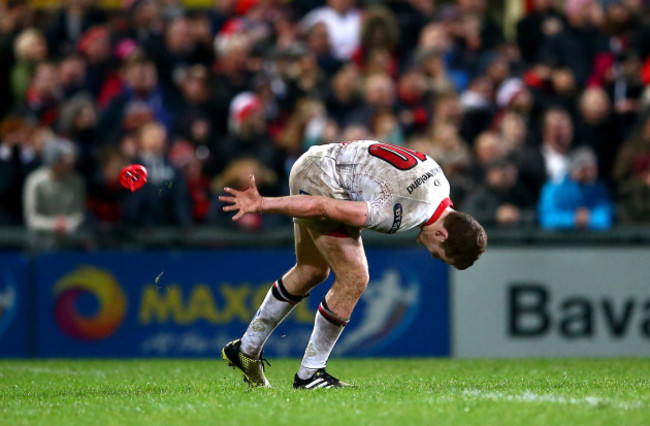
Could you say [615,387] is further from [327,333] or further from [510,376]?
[327,333]

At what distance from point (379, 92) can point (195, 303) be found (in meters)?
3.74

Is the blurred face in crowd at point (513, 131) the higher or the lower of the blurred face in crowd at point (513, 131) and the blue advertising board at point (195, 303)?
the higher

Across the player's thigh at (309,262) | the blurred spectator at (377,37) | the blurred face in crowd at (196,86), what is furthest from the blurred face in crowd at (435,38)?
the player's thigh at (309,262)

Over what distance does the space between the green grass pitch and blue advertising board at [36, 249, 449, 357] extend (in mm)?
2131

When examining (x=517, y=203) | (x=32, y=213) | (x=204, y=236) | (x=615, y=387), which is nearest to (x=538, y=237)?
(x=517, y=203)

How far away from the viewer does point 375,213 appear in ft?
23.7

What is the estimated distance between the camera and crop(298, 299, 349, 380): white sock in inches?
303

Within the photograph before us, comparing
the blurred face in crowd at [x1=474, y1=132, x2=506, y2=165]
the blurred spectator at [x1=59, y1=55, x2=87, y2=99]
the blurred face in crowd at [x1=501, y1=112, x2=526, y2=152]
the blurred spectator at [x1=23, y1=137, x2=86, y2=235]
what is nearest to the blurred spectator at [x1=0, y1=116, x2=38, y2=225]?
the blurred spectator at [x1=23, y1=137, x2=86, y2=235]

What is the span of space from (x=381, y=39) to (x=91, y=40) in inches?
162

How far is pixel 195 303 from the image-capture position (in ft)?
42.8

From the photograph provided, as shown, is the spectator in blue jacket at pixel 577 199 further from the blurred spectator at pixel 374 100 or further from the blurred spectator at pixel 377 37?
the blurred spectator at pixel 377 37

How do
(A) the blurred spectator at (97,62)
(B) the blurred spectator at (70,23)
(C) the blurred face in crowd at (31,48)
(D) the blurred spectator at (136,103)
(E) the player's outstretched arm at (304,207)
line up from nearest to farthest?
(E) the player's outstretched arm at (304,207) < (D) the blurred spectator at (136,103) < (C) the blurred face in crowd at (31,48) < (A) the blurred spectator at (97,62) < (B) the blurred spectator at (70,23)

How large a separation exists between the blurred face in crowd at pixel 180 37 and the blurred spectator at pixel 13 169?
2.90 meters

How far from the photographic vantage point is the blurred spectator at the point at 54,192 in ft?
43.2
